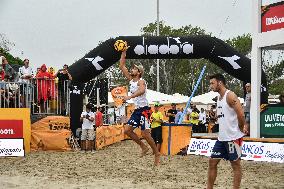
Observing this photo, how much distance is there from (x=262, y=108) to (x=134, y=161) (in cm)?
530

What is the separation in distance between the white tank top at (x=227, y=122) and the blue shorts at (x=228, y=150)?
0.21 feet

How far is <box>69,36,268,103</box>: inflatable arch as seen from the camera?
17922 mm

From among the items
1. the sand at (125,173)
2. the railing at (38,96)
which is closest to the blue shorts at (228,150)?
the sand at (125,173)

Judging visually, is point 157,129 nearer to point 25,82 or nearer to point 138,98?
point 25,82

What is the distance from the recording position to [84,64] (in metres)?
17.9

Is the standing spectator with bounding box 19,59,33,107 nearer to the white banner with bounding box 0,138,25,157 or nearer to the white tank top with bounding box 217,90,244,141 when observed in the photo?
the white banner with bounding box 0,138,25,157

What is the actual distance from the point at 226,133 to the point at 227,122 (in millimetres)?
143

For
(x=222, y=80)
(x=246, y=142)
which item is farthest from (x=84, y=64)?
(x=222, y=80)

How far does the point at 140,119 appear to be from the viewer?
35.0ft

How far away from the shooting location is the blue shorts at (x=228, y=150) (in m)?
7.02

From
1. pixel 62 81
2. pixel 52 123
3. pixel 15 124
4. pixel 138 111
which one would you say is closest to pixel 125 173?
pixel 138 111

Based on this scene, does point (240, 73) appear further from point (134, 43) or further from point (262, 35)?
point (134, 43)

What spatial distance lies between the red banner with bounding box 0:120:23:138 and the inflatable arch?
111 inches

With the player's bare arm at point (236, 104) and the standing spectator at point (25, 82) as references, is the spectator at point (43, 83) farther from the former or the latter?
the player's bare arm at point (236, 104)
